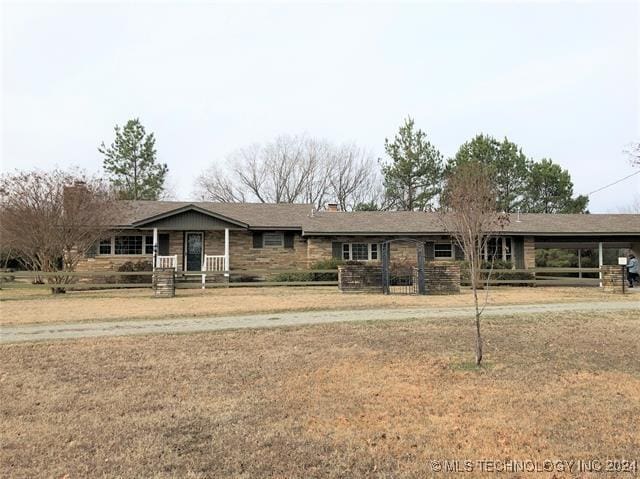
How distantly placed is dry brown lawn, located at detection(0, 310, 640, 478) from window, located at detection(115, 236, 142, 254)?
15.4m

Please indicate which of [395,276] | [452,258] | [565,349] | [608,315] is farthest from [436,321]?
[452,258]

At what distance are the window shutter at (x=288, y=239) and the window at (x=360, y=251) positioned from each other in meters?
2.60

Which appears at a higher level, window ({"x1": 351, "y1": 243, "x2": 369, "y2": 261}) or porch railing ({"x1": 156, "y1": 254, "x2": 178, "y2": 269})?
window ({"x1": 351, "y1": 243, "x2": 369, "y2": 261})

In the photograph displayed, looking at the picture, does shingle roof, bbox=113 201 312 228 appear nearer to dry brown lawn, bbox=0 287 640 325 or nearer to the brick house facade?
the brick house facade

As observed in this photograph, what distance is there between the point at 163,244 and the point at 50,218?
19.0ft

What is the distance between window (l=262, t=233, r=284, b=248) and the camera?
2341 cm

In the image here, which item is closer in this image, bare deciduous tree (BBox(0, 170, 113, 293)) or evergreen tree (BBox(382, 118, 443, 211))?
bare deciduous tree (BBox(0, 170, 113, 293))

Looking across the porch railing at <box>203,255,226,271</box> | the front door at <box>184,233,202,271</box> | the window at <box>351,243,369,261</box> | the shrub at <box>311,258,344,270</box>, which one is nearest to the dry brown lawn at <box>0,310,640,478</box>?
the shrub at <box>311,258,344,270</box>

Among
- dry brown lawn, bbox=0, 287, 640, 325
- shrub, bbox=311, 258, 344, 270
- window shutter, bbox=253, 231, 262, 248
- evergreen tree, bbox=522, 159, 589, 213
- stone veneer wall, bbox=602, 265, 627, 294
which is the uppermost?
evergreen tree, bbox=522, 159, 589, 213

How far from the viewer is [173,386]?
18.0 ft

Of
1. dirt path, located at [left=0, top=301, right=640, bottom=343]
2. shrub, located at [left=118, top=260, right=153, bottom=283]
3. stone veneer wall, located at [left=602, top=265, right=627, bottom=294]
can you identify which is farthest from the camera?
shrub, located at [left=118, top=260, right=153, bottom=283]

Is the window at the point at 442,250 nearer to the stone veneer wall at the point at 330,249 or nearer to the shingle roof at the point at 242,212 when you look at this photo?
the stone veneer wall at the point at 330,249

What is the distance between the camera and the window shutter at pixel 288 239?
2347 cm

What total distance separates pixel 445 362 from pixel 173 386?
138 inches
